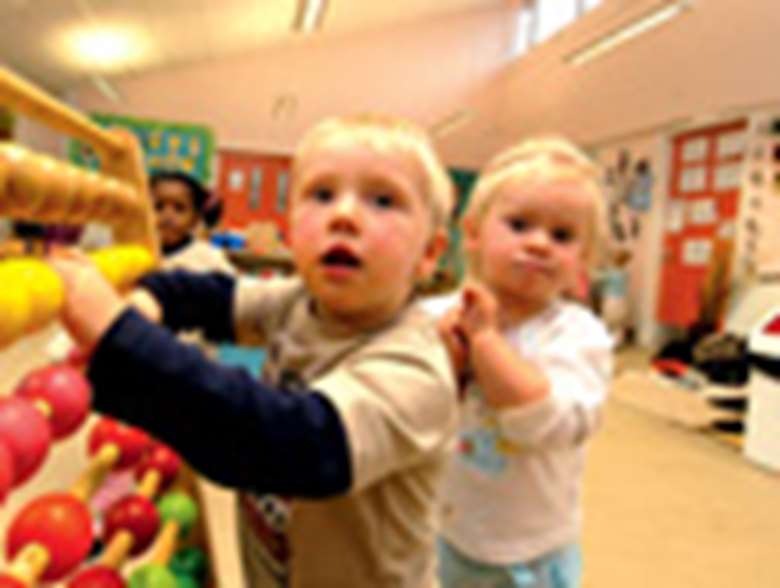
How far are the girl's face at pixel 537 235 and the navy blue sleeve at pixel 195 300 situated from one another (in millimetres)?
393

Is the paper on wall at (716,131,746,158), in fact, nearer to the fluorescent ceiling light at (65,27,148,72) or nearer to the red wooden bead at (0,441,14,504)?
the fluorescent ceiling light at (65,27,148,72)

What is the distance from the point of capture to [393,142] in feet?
2.35

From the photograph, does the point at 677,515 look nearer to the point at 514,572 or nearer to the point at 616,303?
the point at 514,572

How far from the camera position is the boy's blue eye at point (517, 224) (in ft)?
3.36

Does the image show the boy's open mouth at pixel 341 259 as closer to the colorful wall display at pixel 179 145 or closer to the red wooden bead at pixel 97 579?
the red wooden bead at pixel 97 579

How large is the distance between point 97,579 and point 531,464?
24.6 inches

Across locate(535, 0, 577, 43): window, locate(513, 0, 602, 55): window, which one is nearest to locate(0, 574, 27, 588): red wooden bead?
locate(513, 0, 602, 55): window

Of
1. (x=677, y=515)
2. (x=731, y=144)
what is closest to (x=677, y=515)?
(x=677, y=515)

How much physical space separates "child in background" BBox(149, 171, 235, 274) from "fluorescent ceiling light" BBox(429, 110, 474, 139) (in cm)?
790

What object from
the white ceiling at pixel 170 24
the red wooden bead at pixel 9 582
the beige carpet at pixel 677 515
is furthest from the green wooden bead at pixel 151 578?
the white ceiling at pixel 170 24

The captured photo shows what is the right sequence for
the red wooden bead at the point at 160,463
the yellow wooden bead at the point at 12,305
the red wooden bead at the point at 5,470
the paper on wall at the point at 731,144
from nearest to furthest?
the yellow wooden bead at the point at 12,305, the red wooden bead at the point at 5,470, the red wooden bead at the point at 160,463, the paper on wall at the point at 731,144

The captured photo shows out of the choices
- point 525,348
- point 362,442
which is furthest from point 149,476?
point 362,442

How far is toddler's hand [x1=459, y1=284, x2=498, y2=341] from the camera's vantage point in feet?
2.99

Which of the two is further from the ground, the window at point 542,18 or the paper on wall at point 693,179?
the window at point 542,18
